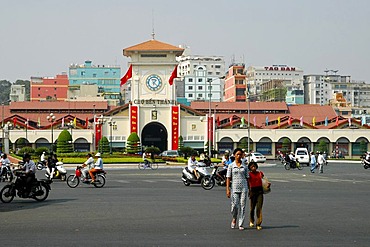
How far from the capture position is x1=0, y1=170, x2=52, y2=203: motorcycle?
2231 cm

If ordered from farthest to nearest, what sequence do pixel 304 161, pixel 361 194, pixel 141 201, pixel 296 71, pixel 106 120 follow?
pixel 296 71 → pixel 106 120 → pixel 304 161 → pixel 361 194 → pixel 141 201

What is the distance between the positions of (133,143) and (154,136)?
452 inches

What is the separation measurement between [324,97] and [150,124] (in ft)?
234

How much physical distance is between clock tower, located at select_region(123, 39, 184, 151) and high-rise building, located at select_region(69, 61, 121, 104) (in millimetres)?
69561

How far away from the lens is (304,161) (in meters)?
62.9

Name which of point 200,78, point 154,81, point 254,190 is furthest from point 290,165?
point 200,78

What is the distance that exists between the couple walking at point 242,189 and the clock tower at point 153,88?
70.3m

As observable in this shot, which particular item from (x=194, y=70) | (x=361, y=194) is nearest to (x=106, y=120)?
(x=361, y=194)

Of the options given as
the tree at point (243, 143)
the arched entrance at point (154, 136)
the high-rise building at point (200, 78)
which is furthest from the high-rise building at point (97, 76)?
the tree at point (243, 143)

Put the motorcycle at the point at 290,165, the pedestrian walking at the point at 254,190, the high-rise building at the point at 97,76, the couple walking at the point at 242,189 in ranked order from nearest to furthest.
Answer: the couple walking at the point at 242,189 → the pedestrian walking at the point at 254,190 → the motorcycle at the point at 290,165 → the high-rise building at the point at 97,76

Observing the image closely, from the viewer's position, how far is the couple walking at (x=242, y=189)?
15.5 m

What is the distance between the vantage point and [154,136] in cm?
9281

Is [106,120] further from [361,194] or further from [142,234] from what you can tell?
[142,234]

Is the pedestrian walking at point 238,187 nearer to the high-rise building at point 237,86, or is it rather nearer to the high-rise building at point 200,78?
the high-rise building at point 200,78
